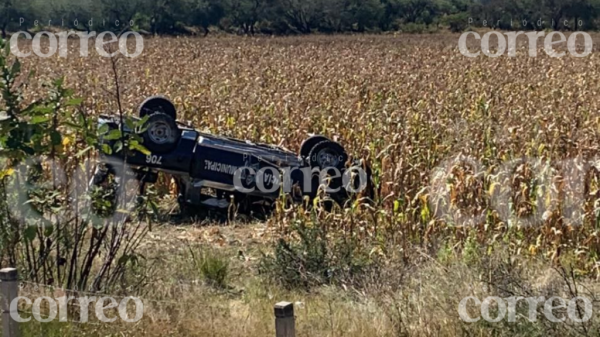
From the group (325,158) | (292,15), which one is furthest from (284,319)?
(292,15)

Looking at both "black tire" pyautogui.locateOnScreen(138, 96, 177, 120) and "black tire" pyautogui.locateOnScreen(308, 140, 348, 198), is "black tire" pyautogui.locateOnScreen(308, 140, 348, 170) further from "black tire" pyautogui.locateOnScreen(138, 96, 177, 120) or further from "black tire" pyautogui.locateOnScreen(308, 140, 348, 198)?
"black tire" pyautogui.locateOnScreen(138, 96, 177, 120)

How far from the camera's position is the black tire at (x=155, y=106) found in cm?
1034

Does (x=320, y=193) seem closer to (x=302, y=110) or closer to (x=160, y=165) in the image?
(x=160, y=165)

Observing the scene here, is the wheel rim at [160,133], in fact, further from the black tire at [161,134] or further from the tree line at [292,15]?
the tree line at [292,15]

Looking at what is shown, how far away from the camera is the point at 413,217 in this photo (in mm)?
8656

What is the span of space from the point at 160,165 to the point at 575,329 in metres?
5.18

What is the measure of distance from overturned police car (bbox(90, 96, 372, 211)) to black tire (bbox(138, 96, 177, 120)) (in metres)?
0.53

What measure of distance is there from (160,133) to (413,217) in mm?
2625

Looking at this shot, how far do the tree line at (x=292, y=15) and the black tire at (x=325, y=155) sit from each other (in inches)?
1560

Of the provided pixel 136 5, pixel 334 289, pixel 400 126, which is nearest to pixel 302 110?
pixel 400 126

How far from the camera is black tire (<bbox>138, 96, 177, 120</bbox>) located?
1034 centimetres

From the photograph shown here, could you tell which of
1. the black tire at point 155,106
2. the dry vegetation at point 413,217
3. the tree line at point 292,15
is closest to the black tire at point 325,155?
the dry vegetation at point 413,217

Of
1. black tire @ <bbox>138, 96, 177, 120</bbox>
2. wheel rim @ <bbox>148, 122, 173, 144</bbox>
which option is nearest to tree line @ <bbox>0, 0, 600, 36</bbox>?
black tire @ <bbox>138, 96, 177, 120</bbox>

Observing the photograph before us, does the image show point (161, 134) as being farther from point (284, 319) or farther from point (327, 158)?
point (284, 319)
